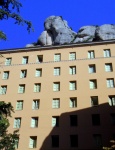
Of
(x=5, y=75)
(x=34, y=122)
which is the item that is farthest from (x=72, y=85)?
(x=5, y=75)

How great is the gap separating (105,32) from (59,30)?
11.4 metres

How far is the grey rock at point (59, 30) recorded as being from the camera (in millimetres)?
55306

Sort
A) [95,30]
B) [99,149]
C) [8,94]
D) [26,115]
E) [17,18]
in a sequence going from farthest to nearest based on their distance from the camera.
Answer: [95,30] → [8,94] → [26,115] → [99,149] → [17,18]

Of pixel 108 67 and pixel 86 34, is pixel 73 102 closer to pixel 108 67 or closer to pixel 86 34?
pixel 108 67

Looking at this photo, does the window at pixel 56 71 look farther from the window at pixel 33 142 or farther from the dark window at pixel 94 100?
the window at pixel 33 142

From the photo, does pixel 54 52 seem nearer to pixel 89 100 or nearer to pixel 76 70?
pixel 76 70

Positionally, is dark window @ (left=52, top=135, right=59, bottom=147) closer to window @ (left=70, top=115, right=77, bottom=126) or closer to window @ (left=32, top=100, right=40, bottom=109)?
window @ (left=70, top=115, right=77, bottom=126)

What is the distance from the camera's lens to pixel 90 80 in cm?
3622

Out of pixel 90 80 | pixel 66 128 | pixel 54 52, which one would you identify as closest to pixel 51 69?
pixel 54 52

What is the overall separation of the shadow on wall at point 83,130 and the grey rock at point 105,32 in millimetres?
23021

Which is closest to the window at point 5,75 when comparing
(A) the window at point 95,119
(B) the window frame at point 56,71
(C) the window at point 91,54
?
(B) the window frame at point 56,71

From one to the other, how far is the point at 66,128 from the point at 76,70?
9387 millimetres

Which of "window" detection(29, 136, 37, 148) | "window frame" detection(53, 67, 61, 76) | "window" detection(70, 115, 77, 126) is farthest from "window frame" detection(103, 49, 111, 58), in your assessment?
"window" detection(29, 136, 37, 148)

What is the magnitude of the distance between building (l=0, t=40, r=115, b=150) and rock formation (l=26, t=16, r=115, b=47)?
1420 cm
